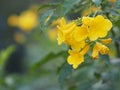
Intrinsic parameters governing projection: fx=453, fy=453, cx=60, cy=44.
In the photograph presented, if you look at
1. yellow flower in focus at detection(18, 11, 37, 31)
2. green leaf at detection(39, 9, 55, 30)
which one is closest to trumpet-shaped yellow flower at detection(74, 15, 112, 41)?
green leaf at detection(39, 9, 55, 30)

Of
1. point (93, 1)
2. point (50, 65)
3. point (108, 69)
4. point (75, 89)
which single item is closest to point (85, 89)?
point (75, 89)

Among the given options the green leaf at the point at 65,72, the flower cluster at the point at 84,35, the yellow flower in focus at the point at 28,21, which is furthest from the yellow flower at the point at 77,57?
the yellow flower in focus at the point at 28,21

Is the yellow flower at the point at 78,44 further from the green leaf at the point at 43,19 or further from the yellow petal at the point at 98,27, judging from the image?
the green leaf at the point at 43,19

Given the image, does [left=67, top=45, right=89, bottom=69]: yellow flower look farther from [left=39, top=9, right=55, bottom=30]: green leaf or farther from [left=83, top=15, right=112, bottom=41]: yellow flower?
[left=39, top=9, right=55, bottom=30]: green leaf

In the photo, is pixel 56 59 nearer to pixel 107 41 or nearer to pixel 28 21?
pixel 28 21

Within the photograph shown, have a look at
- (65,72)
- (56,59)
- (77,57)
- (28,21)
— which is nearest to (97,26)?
(77,57)

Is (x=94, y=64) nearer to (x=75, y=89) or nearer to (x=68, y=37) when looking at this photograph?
(x=75, y=89)
